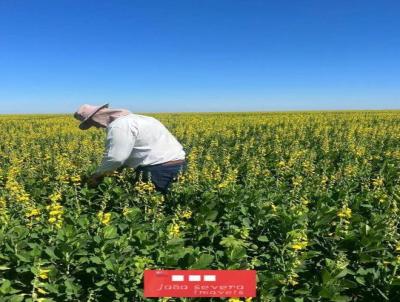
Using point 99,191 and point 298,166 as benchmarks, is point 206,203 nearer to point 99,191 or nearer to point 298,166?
point 99,191

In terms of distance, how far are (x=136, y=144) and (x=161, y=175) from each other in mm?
523

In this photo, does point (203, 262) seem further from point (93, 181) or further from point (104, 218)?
point (93, 181)

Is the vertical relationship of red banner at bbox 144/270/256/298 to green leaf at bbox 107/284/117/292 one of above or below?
above

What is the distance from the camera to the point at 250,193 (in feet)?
17.1

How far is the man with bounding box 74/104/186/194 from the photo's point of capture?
17.0 ft

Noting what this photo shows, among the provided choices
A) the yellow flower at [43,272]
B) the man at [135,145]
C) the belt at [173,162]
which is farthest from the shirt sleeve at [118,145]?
the yellow flower at [43,272]

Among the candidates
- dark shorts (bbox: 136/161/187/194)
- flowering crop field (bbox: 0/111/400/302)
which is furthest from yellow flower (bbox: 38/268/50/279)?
Answer: dark shorts (bbox: 136/161/187/194)

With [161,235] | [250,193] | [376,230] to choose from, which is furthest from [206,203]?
[376,230]

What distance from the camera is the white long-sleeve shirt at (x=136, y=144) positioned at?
5.17 meters

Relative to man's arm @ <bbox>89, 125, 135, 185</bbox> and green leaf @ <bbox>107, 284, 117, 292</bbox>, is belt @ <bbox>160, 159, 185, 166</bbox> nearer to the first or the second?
man's arm @ <bbox>89, 125, 135, 185</bbox>

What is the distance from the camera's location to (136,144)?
5.40 m

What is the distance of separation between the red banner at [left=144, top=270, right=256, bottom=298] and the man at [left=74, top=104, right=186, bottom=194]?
115 inches

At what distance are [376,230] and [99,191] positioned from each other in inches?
139

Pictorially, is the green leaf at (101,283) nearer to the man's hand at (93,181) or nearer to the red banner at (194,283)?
the red banner at (194,283)
